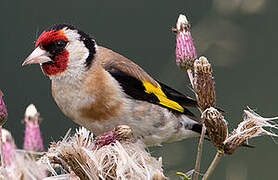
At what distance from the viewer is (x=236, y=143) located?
2.33 metres

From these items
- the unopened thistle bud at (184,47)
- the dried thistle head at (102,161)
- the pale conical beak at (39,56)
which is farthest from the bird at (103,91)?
the dried thistle head at (102,161)

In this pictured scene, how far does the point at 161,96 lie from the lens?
3.59 m

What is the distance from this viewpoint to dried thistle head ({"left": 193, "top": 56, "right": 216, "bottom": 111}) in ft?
8.07

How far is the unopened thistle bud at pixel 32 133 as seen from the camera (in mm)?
2533

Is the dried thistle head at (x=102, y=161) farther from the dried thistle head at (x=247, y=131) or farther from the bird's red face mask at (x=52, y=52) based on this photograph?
the bird's red face mask at (x=52, y=52)

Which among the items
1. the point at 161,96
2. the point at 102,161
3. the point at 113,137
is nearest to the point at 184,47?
the point at 161,96

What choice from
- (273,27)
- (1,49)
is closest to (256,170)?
(273,27)

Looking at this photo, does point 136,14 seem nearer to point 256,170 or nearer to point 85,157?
point 256,170

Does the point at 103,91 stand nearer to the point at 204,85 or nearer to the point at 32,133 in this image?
the point at 32,133

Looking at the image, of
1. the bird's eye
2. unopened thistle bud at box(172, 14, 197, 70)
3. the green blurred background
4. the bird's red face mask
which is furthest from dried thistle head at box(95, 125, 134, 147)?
the green blurred background

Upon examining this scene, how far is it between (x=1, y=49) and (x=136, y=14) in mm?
1809

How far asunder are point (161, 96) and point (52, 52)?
2.06 ft

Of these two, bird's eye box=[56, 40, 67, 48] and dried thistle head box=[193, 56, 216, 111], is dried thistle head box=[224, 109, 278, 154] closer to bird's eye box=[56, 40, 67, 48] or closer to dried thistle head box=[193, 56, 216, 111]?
dried thistle head box=[193, 56, 216, 111]

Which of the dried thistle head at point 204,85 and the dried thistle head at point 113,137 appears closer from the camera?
the dried thistle head at point 113,137
